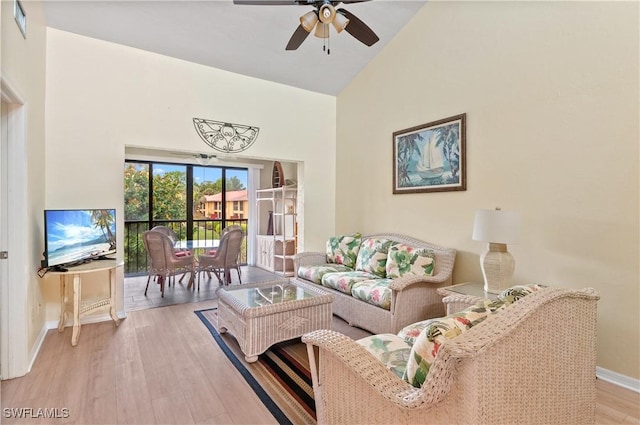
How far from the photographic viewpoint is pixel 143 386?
2137 millimetres

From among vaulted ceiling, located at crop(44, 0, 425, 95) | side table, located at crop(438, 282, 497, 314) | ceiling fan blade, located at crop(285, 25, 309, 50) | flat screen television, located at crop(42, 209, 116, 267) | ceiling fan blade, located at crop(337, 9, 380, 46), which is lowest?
side table, located at crop(438, 282, 497, 314)

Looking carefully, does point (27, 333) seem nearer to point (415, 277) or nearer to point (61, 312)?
point (61, 312)

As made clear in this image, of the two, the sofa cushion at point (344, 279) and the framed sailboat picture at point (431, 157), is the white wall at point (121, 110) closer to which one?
the framed sailboat picture at point (431, 157)

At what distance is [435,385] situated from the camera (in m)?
1.03

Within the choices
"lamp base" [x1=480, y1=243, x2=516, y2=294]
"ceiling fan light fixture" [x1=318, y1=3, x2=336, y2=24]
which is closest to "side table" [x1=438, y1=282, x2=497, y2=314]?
"lamp base" [x1=480, y1=243, x2=516, y2=294]

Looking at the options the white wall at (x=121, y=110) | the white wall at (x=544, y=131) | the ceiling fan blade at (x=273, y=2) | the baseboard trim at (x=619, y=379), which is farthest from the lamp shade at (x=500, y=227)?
the white wall at (x=121, y=110)

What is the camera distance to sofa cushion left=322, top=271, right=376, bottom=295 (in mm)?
3375

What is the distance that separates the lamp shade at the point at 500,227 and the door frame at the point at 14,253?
3.58 m

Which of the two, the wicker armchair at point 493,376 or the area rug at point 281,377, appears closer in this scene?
the wicker armchair at point 493,376

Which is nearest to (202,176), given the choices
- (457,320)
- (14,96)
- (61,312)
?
(61,312)

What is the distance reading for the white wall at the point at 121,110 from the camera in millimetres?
3217

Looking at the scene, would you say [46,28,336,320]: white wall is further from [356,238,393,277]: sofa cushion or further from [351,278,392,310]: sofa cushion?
[351,278,392,310]: sofa cushion

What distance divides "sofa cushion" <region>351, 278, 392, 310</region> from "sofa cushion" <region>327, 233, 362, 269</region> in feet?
2.53

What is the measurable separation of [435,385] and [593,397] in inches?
44.5
